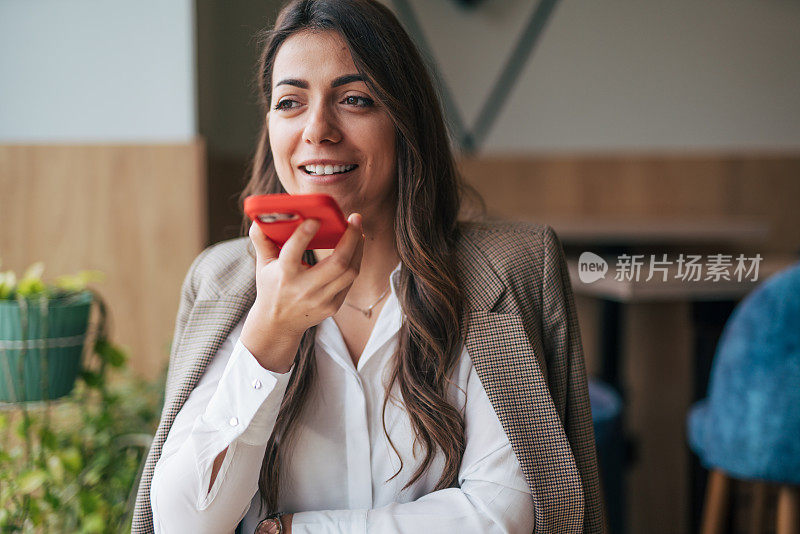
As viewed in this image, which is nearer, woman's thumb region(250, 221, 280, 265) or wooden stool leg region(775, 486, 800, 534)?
woman's thumb region(250, 221, 280, 265)

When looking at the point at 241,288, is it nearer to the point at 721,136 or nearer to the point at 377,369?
the point at 377,369

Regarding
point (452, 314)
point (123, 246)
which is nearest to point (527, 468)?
point (452, 314)

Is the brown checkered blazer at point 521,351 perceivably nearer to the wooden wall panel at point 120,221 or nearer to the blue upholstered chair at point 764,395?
the blue upholstered chair at point 764,395

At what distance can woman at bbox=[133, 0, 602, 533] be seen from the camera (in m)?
0.87

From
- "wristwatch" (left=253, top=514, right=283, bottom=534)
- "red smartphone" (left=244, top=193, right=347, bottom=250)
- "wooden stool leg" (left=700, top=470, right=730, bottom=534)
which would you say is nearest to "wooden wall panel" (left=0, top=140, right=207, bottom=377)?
"wristwatch" (left=253, top=514, right=283, bottom=534)

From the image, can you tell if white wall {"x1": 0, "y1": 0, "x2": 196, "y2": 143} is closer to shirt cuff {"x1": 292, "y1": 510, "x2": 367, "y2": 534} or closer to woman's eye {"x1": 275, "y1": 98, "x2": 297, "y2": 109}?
woman's eye {"x1": 275, "y1": 98, "x2": 297, "y2": 109}

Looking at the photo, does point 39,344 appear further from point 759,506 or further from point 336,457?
point 759,506

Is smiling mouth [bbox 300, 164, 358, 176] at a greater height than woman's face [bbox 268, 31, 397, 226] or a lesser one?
lesser

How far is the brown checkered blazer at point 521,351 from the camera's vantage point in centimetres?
91

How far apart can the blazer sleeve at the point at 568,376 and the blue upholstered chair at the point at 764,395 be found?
0.58 metres

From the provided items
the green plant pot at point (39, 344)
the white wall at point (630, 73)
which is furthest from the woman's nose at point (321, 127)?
the white wall at point (630, 73)

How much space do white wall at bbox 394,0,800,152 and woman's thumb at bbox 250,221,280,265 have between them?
2.44 m

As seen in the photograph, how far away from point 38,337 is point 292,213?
31.0 inches

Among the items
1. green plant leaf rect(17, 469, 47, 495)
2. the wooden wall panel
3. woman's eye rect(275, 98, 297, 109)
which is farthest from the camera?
the wooden wall panel
